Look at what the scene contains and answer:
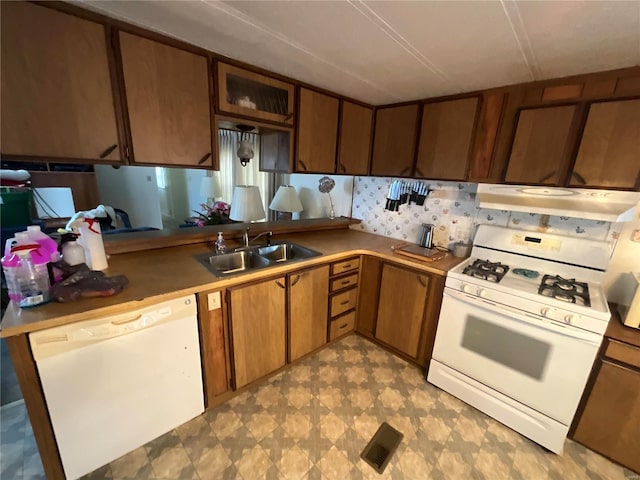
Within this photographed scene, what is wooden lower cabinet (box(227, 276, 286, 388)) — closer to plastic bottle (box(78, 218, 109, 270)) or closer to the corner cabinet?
plastic bottle (box(78, 218, 109, 270))

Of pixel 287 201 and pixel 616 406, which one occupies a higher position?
pixel 287 201

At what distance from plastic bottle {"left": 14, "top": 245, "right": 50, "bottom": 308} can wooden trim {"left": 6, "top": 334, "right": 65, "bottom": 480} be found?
0.52 ft

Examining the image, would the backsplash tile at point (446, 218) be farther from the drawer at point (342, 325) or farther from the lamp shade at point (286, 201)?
the drawer at point (342, 325)

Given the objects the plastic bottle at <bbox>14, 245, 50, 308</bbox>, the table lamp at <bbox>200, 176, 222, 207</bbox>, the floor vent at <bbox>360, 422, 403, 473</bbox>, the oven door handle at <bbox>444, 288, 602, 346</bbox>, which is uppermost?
the table lamp at <bbox>200, 176, 222, 207</bbox>

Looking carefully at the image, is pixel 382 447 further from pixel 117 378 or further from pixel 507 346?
pixel 117 378

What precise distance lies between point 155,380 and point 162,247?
36.2 inches

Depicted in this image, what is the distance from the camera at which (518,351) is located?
1571 mm

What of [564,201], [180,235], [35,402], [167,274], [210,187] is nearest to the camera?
[35,402]

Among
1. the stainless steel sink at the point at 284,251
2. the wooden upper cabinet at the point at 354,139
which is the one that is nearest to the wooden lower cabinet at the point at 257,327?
the stainless steel sink at the point at 284,251

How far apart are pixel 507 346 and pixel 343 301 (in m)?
1.17

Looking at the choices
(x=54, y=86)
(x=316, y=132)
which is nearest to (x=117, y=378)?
(x=54, y=86)

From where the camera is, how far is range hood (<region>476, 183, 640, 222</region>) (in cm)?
142

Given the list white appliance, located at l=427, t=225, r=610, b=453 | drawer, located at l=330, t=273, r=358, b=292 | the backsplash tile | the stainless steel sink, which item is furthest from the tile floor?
the backsplash tile

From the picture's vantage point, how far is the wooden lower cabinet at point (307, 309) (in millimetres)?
1904
